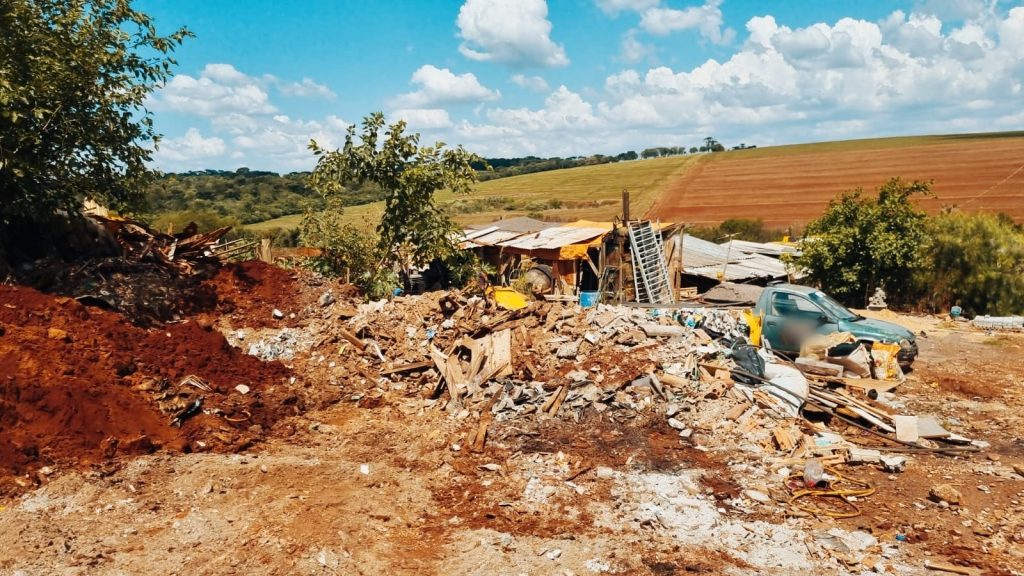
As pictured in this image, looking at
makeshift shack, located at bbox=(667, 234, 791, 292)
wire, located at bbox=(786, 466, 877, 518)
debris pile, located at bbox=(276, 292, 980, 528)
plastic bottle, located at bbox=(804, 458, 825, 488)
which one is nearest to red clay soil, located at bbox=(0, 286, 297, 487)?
debris pile, located at bbox=(276, 292, 980, 528)

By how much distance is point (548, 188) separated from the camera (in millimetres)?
75188

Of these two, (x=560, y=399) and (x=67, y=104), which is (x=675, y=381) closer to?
(x=560, y=399)

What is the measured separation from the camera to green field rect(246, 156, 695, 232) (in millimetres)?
52844

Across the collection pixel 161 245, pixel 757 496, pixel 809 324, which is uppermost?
pixel 161 245

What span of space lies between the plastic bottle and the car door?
4784 millimetres

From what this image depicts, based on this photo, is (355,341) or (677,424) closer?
(677,424)

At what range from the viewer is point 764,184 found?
2395 inches

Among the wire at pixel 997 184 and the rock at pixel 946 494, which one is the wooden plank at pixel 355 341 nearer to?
the rock at pixel 946 494

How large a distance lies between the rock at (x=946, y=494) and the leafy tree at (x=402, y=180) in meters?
11.0

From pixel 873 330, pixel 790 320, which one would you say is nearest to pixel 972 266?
pixel 873 330

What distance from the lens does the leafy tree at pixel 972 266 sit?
17.7 metres

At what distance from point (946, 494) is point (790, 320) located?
5.17 meters

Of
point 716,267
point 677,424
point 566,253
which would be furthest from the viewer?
point 716,267

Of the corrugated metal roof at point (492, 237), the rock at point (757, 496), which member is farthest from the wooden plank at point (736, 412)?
the corrugated metal roof at point (492, 237)
